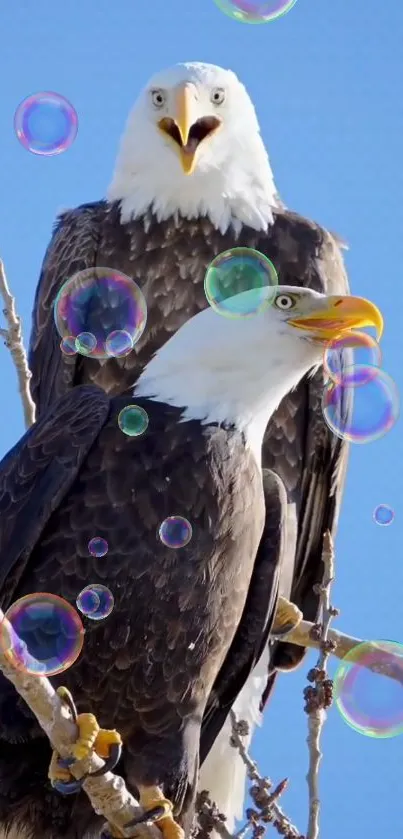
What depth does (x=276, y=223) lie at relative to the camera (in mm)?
6395

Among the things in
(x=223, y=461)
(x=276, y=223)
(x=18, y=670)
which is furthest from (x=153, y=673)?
(x=276, y=223)

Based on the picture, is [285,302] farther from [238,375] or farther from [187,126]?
[187,126]

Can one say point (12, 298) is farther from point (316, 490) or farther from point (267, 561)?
point (316, 490)

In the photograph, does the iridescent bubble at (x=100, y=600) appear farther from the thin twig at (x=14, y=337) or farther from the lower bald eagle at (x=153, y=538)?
the thin twig at (x=14, y=337)

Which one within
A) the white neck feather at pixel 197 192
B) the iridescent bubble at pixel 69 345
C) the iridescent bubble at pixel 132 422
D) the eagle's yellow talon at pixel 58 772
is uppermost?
the white neck feather at pixel 197 192

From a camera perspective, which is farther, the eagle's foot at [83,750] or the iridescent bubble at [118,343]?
the iridescent bubble at [118,343]

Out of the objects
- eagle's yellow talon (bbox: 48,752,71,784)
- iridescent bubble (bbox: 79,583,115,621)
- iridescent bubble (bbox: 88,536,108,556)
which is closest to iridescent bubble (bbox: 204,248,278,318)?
iridescent bubble (bbox: 88,536,108,556)

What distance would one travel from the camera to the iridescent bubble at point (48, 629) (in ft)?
13.8

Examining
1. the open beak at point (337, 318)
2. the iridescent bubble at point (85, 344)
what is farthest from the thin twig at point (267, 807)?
the iridescent bubble at point (85, 344)

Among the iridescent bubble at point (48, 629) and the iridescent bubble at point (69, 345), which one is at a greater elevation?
the iridescent bubble at point (69, 345)

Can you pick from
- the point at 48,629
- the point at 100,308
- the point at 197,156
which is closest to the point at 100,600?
the point at 48,629

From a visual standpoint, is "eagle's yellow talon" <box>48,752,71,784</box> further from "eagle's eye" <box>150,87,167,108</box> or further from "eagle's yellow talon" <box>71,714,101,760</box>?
"eagle's eye" <box>150,87,167,108</box>

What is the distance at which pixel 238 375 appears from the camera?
4887 mm

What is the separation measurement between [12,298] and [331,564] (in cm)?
134
